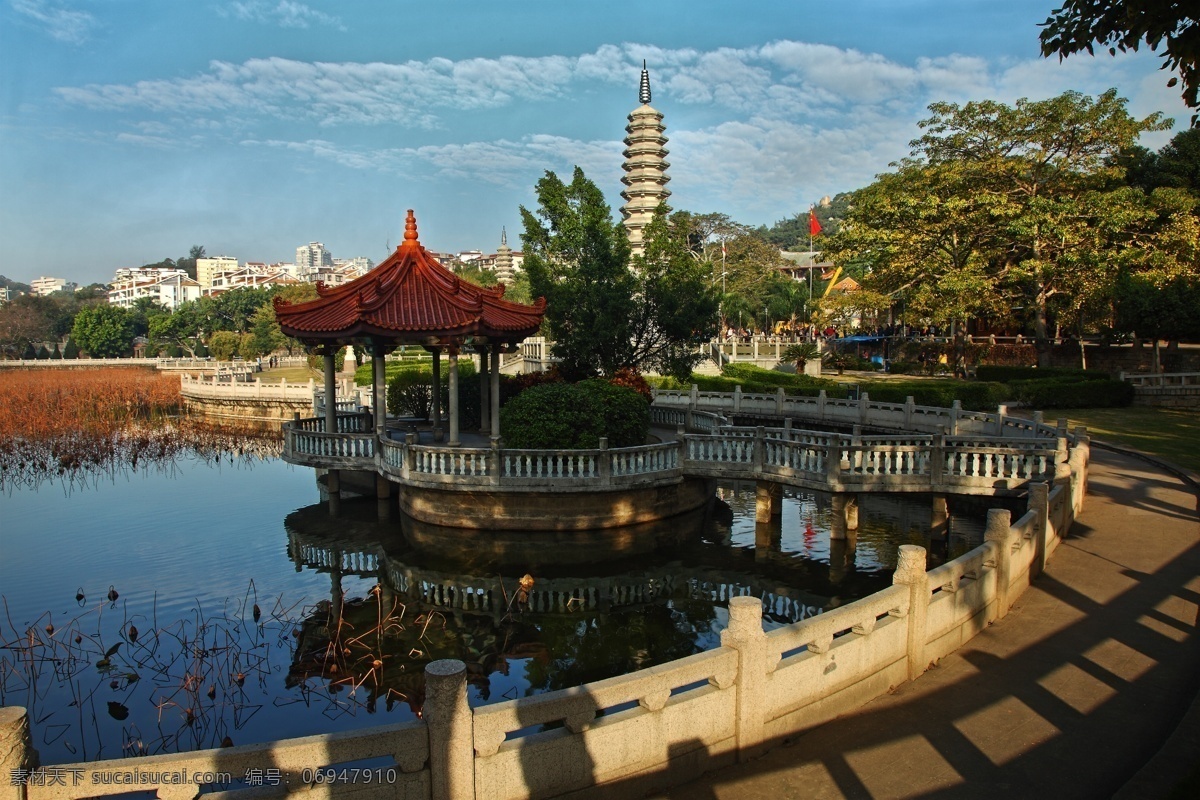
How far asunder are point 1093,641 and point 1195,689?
4.07 feet

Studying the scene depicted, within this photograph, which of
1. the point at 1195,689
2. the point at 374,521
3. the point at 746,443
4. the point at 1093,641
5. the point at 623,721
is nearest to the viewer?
the point at 623,721

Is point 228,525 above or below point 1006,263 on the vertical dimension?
below

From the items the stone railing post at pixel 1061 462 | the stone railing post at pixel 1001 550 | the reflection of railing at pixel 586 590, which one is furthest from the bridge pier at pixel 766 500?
the stone railing post at pixel 1001 550

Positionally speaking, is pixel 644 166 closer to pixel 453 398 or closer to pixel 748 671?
pixel 453 398

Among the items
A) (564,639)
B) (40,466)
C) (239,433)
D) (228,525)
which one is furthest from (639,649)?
(239,433)

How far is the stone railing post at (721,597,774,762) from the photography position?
6531mm

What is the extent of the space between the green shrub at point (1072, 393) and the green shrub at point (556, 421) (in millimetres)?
18632

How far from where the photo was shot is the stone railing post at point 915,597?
7.82 metres

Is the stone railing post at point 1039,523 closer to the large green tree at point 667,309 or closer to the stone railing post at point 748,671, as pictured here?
the stone railing post at point 748,671

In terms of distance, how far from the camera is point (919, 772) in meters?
6.27

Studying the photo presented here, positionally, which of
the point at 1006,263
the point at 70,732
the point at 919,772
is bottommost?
the point at 70,732

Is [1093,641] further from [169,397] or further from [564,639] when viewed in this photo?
[169,397]

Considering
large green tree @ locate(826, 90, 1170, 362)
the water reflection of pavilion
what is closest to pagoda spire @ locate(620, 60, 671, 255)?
large green tree @ locate(826, 90, 1170, 362)

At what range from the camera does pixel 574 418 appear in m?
17.6
